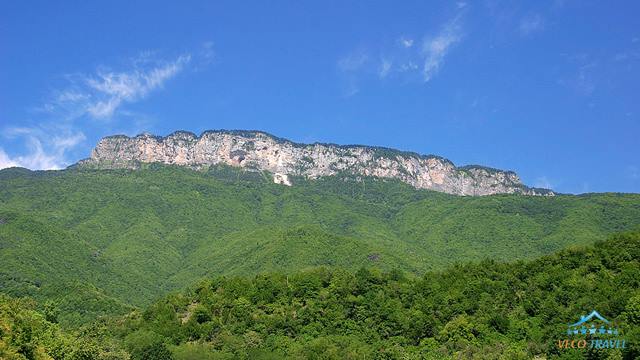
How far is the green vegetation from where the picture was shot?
65812mm

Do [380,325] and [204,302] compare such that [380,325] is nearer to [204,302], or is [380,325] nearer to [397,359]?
[397,359]

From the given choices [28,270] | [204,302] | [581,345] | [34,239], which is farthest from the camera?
[34,239]

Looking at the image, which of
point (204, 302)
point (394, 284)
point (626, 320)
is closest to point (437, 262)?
point (394, 284)

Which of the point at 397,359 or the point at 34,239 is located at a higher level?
the point at 34,239

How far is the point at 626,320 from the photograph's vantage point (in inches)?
2336

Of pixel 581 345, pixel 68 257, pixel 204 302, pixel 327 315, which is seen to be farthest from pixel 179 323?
pixel 68 257

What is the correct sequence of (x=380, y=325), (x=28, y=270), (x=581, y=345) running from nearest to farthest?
(x=581, y=345), (x=380, y=325), (x=28, y=270)

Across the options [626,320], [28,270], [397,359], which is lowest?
[397,359]

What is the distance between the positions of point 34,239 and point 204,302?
107692mm

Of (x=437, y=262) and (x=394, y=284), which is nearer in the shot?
(x=394, y=284)

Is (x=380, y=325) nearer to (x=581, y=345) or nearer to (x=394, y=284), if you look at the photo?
(x=394, y=284)

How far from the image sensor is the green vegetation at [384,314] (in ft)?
216

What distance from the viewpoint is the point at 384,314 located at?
78.7m

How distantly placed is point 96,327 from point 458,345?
42064mm
